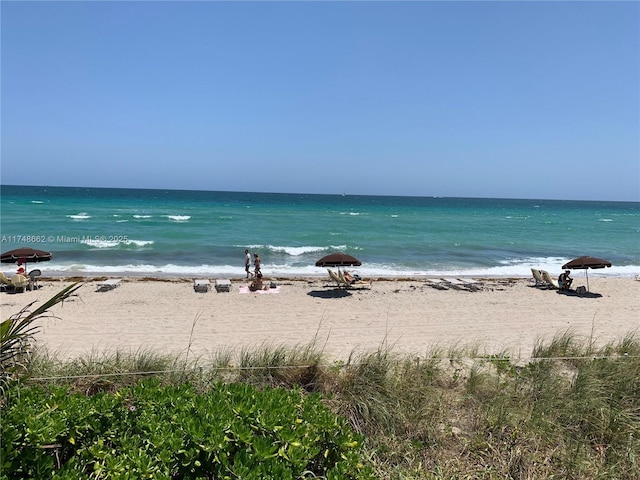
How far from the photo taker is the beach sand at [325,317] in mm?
8242

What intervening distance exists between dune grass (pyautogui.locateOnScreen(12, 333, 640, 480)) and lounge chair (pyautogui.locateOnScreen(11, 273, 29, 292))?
1023 cm

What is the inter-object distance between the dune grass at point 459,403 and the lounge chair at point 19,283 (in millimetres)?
10232

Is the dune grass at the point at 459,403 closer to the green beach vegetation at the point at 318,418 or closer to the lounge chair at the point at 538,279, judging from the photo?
the green beach vegetation at the point at 318,418

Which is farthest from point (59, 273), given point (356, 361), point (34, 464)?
point (34, 464)

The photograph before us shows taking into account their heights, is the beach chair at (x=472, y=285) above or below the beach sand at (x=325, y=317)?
above

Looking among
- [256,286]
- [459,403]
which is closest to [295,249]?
[256,286]

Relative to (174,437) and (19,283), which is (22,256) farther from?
(174,437)

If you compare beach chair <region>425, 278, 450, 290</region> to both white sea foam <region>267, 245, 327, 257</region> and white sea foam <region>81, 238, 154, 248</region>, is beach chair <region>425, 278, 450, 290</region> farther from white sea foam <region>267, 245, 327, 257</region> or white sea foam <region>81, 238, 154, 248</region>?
white sea foam <region>81, 238, 154, 248</region>

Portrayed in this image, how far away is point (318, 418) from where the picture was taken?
2748mm

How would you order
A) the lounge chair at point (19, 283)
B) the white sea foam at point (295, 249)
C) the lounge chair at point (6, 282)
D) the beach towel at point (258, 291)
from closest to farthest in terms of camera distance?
the lounge chair at point (19, 283), the lounge chair at point (6, 282), the beach towel at point (258, 291), the white sea foam at point (295, 249)

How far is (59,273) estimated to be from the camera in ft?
56.6

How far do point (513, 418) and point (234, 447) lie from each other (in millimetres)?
2479

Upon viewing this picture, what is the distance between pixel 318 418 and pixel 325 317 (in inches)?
322

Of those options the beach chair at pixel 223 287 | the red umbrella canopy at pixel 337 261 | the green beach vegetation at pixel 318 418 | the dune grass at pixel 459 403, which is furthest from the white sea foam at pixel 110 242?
the dune grass at pixel 459 403
